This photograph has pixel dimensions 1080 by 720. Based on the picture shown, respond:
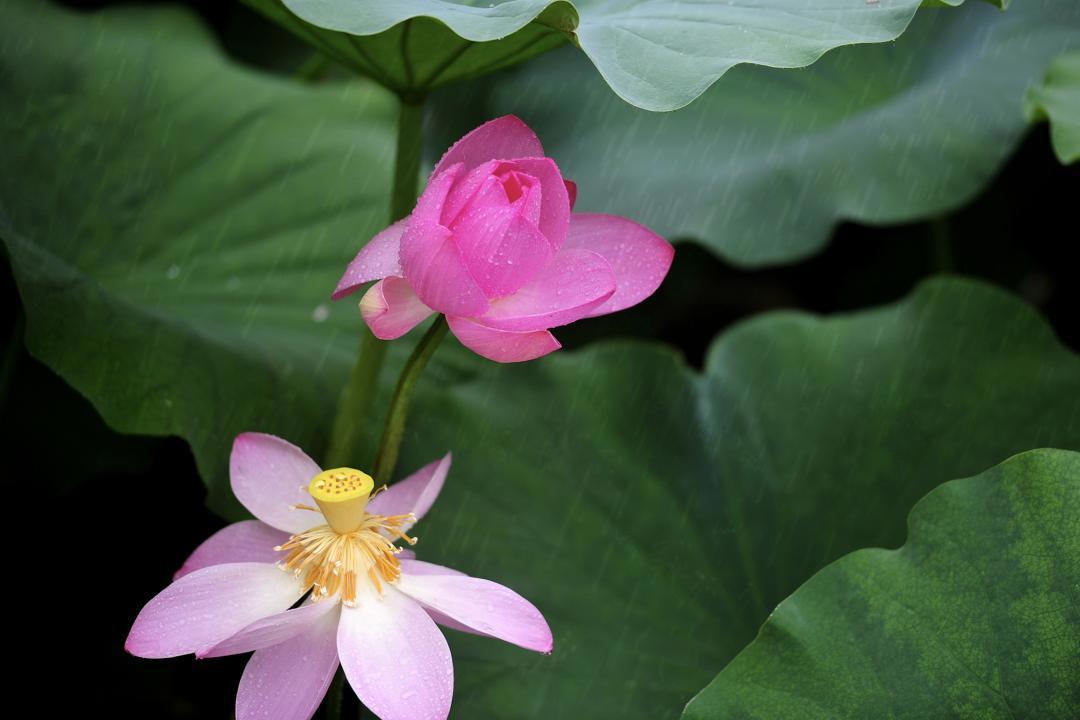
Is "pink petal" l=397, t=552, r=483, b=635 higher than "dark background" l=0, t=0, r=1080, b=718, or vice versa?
"pink petal" l=397, t=552, r=483, b=635

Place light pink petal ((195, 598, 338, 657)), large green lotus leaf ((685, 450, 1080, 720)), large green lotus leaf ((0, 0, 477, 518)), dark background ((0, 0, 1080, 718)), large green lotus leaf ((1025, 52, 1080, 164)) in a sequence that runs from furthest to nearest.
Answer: dark background ((0, 0, 1080, 718)), large green lotus leaf ((1025, 52, 1080, 164)), large green lotus leaf ((0, 0, 477, 518)), large green lotus leaf ((685, 450, 1080, 720)), light pink petal ((195, 598, 338, 657))

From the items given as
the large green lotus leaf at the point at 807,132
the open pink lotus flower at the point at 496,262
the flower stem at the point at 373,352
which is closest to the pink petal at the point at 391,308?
the open pink lotus flower at the point at 496,262

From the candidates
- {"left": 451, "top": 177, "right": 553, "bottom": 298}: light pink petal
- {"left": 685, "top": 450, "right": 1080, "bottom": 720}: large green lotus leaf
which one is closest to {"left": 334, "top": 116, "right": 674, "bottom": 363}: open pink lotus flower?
{"left": 451, "top": 177, "right": 553, "bottom": 298}: light pink petal

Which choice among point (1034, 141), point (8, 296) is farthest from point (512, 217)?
point (1034, 141)

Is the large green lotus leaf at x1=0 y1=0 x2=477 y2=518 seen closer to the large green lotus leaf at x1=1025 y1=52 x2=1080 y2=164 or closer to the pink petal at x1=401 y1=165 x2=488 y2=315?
the pink petal at x1=401 y1=165 x2=488 y2=315

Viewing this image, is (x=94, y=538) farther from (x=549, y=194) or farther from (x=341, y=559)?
(x=549, y=194)

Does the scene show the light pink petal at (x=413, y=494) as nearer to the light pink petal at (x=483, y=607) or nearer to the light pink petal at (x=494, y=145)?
the light pink petal at (x=483, y=607)
